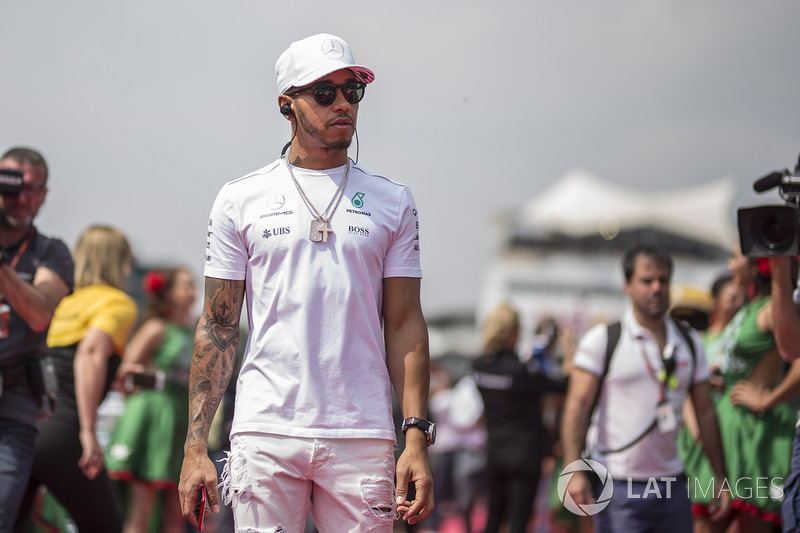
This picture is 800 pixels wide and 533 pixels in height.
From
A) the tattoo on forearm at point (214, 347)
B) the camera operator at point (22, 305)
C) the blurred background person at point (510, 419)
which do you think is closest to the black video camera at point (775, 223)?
the tattoo on forearm at point (214, 347)

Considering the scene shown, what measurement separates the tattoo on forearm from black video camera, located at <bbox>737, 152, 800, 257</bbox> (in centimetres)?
240

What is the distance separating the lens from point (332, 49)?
3.48 meters

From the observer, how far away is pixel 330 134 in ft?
11.5

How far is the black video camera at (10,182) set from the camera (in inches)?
194

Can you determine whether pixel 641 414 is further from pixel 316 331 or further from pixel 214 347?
pixel 214 347

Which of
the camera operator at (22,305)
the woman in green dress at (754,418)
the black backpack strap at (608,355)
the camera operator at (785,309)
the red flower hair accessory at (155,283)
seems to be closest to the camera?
the camera operator at (785,309)

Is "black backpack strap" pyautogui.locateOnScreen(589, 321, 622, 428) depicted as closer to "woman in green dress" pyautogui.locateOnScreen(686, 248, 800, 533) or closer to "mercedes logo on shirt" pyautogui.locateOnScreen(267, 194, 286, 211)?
"woman in green dress" pyautogui.locateOnScreen(686, 248, 800, 533)

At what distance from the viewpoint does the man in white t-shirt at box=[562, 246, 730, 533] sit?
5418mm

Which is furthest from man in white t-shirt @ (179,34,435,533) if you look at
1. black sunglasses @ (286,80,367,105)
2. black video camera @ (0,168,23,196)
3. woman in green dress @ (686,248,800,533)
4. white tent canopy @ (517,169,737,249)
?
white tent canopy @ (517,169,737,249)

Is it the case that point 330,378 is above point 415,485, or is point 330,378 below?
above

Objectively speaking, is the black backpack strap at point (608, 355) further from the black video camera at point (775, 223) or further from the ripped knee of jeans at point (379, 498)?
the ripped knee of jeans at point (379, 498)

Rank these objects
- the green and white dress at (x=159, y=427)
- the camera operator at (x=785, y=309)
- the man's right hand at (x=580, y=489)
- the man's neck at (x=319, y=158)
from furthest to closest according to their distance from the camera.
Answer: the green and white dress at (x=159, y=427) → the man's right hand at (x=580, y=489) → the camera operator at (x=785, y=309) → the man's neck at (x=319, y=158)

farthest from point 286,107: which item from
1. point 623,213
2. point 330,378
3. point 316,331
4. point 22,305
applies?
point 623,213

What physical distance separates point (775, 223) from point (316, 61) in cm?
227
